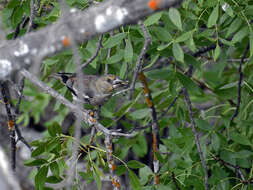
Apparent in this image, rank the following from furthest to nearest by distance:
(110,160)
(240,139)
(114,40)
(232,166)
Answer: (240,139) < (232,166) < (114,40) < (110,160)

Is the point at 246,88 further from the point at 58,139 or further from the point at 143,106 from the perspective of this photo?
the point at 58,139

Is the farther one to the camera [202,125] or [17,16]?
[202,125]

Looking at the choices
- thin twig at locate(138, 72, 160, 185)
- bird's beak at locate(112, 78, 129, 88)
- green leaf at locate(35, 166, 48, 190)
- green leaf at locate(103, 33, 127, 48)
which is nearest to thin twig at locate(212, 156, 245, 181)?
thin twig at locate(138, 72, 160, 185)

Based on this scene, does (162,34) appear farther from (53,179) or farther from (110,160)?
(53,179)

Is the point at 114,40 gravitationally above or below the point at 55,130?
above

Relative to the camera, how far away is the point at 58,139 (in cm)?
327

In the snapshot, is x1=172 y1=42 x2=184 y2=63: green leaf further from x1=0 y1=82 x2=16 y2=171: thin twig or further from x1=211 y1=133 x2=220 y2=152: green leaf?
x1=0 y1=82 x2=16 y2=171: thin twig

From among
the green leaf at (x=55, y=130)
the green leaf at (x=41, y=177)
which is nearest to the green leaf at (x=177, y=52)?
the green leaf at (x=55, y=130)

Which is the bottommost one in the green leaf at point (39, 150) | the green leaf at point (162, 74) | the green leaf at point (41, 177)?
the green leaf at point (41, 177)

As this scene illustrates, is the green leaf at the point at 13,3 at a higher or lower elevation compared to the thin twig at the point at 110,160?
higher

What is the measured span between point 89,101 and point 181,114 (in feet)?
3.14

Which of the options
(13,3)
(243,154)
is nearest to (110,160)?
(243,154)

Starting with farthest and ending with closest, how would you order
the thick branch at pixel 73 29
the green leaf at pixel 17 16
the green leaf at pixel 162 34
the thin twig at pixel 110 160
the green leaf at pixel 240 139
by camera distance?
1. the green leaf at pixel 240 139
2. the green leaf at pixel 17 16
3. the green leaf at pixel 162 34
4. the thin twig at pixel 110 160
5. the thick branch at pixel 73 29

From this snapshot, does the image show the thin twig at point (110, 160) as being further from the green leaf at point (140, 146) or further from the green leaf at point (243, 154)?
the green leaf at point (140, 146)
